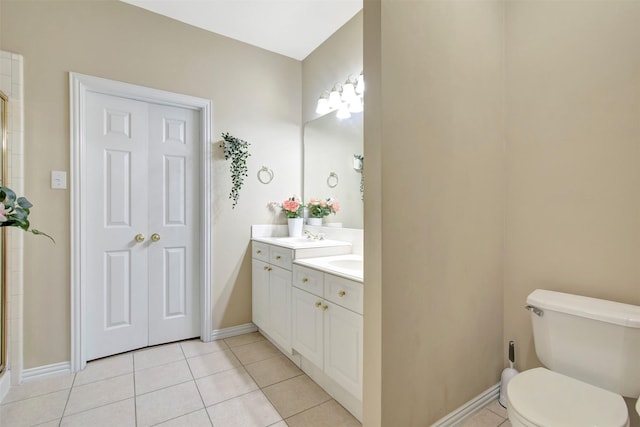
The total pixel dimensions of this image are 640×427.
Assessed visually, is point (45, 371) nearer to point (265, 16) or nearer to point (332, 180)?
point (332, 180)

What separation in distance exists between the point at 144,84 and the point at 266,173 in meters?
1.17

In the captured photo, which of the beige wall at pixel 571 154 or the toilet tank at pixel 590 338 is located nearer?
the toilet tank at pixel 590 338

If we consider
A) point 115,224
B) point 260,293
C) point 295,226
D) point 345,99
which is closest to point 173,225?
point 115,224

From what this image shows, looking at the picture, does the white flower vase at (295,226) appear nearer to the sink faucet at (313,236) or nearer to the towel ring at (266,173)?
the sink faucet at (313,236)

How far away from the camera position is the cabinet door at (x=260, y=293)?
2422 millimetres

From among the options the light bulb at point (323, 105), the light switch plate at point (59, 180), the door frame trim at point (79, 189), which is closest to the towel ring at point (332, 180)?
the light bulb at point (323, 105)

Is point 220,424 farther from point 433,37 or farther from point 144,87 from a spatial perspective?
point 144,87

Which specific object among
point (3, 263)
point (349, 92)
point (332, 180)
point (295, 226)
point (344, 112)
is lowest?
point (3, 263)

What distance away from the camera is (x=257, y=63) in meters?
2.78

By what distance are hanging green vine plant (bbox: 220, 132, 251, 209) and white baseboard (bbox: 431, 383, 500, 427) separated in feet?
6.96

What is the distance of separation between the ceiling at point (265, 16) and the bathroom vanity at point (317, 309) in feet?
5.87

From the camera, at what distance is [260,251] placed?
2561 mm

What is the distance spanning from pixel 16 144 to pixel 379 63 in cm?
223

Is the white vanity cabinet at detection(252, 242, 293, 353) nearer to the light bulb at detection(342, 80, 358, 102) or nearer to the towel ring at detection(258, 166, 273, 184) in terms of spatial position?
the towel ring at detection(258, 166, 273, 184)
